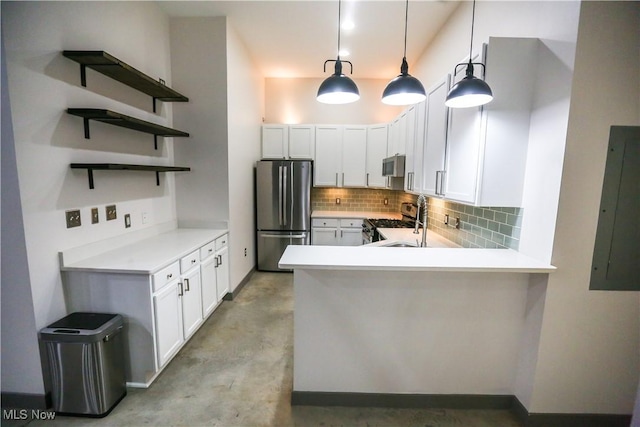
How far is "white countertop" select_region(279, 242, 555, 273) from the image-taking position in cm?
159

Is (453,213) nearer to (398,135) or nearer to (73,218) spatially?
(398,135)

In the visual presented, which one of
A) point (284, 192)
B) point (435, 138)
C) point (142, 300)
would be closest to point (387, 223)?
point (284, 192)

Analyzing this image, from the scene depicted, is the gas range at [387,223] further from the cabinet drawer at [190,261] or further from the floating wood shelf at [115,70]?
the floating wood shelf at [115,70]

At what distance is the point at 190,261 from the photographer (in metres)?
2.45

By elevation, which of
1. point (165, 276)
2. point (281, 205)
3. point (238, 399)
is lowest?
point (238, 399)

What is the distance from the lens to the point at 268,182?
4305 mm

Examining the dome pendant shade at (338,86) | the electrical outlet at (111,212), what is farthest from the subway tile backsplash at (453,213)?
the electrical outlet at (111,212)

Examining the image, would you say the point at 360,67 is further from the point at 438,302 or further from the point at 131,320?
the point at 131,320

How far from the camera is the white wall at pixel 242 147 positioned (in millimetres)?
3412

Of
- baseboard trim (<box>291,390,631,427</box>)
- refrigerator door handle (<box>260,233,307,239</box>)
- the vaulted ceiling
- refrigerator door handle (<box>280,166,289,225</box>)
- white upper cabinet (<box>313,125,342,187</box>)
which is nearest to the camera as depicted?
baseboard trim (<box>291,390,631,427</box>)

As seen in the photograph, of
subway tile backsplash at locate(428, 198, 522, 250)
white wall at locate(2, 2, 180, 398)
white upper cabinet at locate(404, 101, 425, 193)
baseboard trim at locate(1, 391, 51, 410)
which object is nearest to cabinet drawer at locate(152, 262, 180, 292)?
white wall at locate(2, 2, 180, 398)

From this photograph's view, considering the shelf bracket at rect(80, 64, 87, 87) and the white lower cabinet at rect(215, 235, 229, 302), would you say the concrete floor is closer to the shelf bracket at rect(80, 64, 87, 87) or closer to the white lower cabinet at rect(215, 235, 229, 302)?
the white lower cabinet at rect(215, 235, 229, 302)

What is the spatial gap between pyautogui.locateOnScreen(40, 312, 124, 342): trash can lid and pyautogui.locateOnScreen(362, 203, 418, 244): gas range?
2773mm

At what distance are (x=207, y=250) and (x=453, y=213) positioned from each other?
2.55 m
